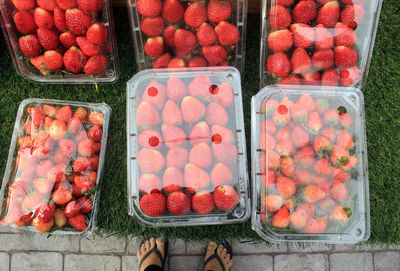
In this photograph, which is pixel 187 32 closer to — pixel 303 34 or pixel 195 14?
pixel 195 14

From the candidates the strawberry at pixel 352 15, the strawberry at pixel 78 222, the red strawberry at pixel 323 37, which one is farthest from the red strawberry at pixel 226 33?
the strawberry at pixel 78 222

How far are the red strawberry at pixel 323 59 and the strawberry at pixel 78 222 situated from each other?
125 cm

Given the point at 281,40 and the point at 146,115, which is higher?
the point at 281,40

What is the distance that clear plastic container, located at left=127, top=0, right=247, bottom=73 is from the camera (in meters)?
1.33

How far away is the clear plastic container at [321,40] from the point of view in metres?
1.36

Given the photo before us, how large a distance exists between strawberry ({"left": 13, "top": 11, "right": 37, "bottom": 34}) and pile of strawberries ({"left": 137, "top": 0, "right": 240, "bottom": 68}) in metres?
0.51

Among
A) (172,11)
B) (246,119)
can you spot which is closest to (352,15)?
(246,119)

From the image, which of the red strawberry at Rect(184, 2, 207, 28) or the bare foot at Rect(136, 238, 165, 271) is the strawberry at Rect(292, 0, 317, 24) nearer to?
the red strawberry at Rect(184, 2, 207, 28)

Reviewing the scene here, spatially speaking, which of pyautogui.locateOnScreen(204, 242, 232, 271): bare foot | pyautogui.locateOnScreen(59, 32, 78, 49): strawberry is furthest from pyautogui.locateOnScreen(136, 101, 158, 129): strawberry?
pyautogui.locateOnScreen(204, 242, 232, 271): bare foot

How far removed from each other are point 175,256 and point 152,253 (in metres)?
0.14

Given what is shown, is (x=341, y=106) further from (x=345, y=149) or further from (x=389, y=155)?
(x=389, y=155)

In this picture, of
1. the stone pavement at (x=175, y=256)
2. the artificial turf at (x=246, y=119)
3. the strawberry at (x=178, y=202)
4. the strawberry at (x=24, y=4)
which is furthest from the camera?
the stone pavement at (x=175, y=256)

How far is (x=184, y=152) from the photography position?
130cm

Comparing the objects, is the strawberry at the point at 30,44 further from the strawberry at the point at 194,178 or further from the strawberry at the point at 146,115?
the strawberry at the point at 194,178
